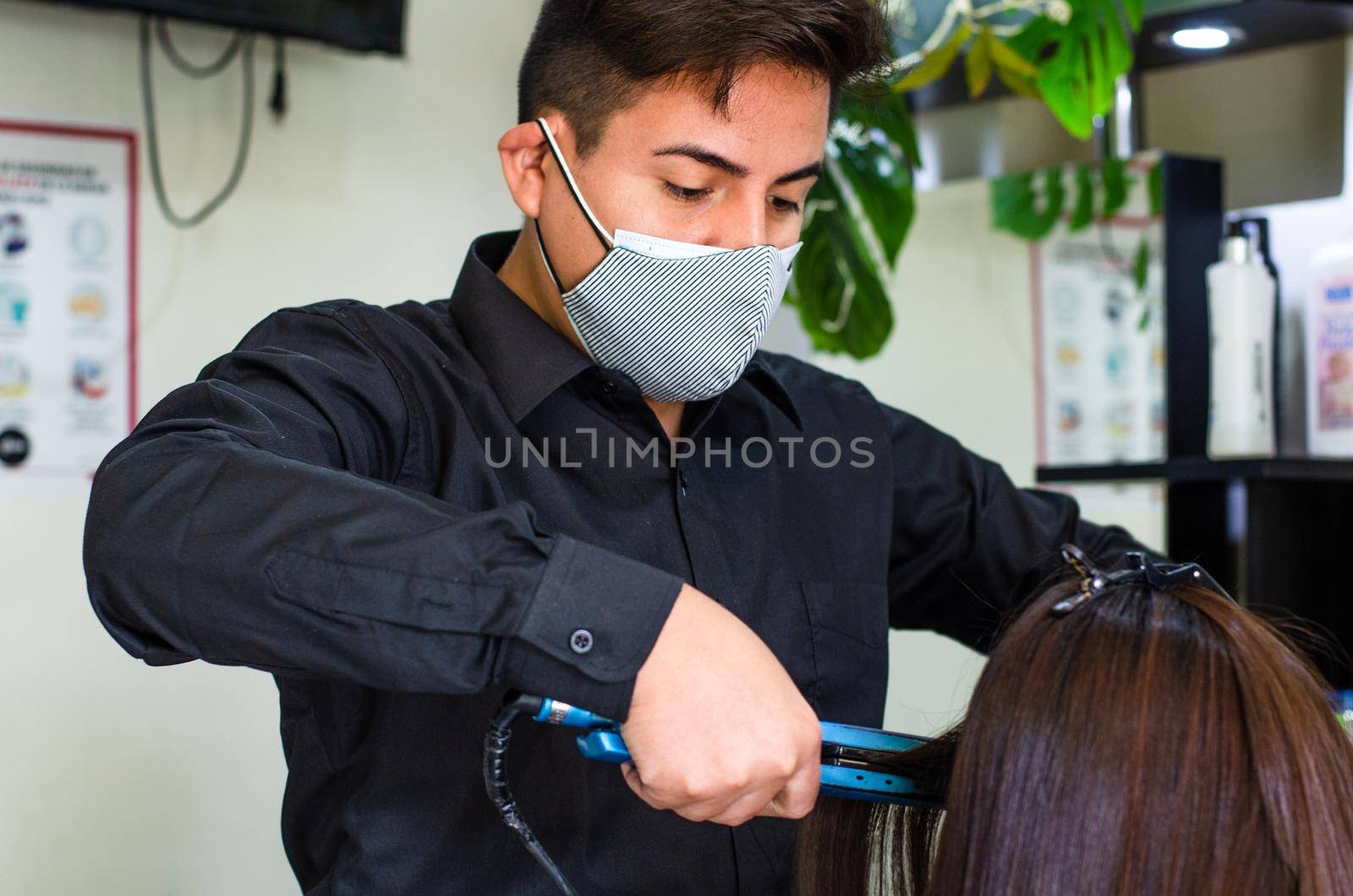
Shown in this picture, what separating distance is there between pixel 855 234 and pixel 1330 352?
73cm

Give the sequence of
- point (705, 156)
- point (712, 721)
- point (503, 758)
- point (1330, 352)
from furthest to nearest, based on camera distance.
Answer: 1. point (1330, 352)
2. point (705, 156)
3. point (503, 758)
4. point (712, 721)

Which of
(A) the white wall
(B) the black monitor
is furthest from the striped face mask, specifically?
(A) the white wall

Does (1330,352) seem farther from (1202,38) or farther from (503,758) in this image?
(503,758)

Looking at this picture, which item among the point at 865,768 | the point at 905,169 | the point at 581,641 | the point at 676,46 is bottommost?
the point at 865,768

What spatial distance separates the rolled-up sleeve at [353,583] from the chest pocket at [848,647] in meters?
0.56

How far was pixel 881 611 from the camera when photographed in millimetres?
1455

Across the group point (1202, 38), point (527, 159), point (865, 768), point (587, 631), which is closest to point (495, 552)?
point (587, 631)

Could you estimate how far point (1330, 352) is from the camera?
1770mm

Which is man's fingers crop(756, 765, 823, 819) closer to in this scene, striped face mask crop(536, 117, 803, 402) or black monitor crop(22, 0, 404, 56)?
striped face mask crop(536, 117, 803, 402)

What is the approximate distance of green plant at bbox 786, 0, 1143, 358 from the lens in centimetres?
195

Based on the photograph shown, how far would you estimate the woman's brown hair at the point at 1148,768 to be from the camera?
846mm

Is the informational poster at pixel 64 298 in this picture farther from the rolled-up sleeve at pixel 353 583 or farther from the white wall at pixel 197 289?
the rolled-up sleeve at pixel 353 583

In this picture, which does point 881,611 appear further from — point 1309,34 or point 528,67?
point 1309,34

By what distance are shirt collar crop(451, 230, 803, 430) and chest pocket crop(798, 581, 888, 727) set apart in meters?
0.34
